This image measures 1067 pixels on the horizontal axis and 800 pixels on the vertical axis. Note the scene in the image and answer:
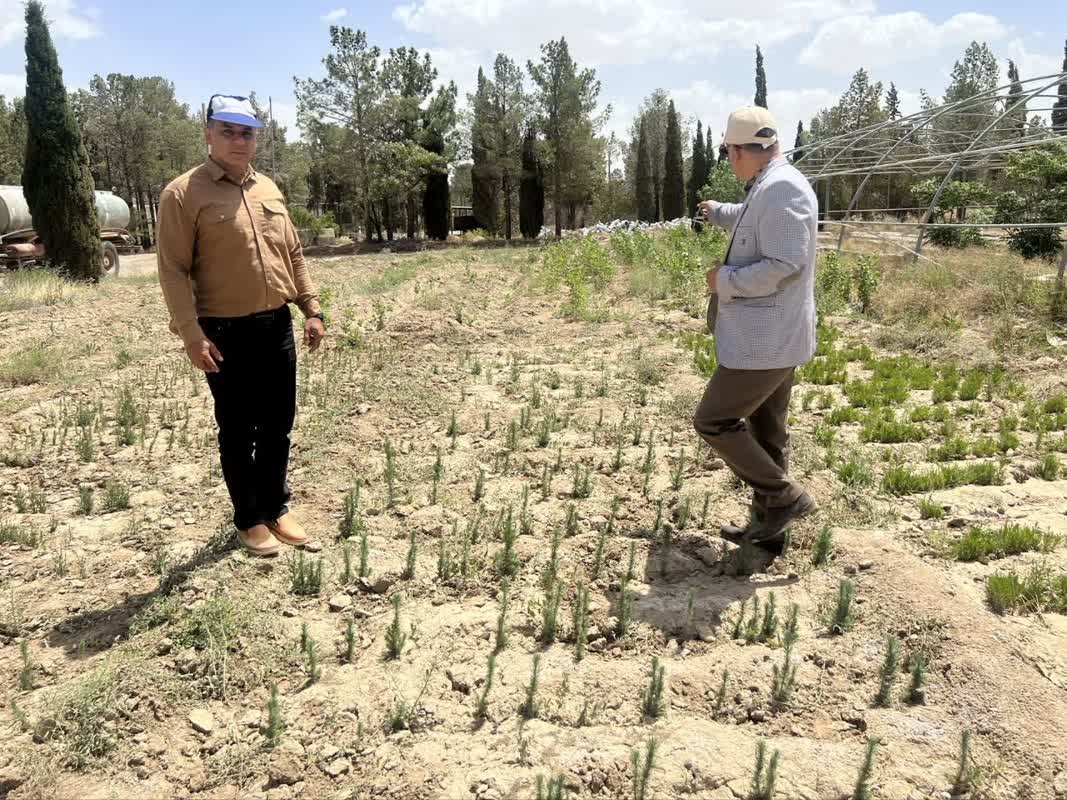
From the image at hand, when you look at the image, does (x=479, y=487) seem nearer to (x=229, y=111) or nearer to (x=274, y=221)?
(x=274, y=221)

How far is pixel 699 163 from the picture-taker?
4497 centimetres

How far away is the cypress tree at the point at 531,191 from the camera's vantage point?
36000 millimetres

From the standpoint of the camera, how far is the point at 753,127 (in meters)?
3.11

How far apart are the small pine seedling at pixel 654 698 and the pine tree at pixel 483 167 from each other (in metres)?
35.2

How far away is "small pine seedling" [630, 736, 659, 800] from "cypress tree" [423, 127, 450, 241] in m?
33.4

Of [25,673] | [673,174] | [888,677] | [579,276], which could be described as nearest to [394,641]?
[25,673]

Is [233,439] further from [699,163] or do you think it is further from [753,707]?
[699,163]

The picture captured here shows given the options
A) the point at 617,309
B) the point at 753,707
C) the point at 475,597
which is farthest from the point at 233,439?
the point at 617,309

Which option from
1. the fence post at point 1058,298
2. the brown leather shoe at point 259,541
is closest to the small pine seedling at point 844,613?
the brown leather shoe at point 259,541

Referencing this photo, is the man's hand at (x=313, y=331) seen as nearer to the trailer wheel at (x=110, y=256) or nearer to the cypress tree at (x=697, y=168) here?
Result: the trailer wheel at (x=110, y=256)

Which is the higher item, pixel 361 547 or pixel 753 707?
pixel 361 547

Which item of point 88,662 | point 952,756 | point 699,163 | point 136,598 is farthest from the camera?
point 699,163

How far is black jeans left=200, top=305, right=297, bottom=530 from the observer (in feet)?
11.0

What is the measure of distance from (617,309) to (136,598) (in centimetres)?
850
